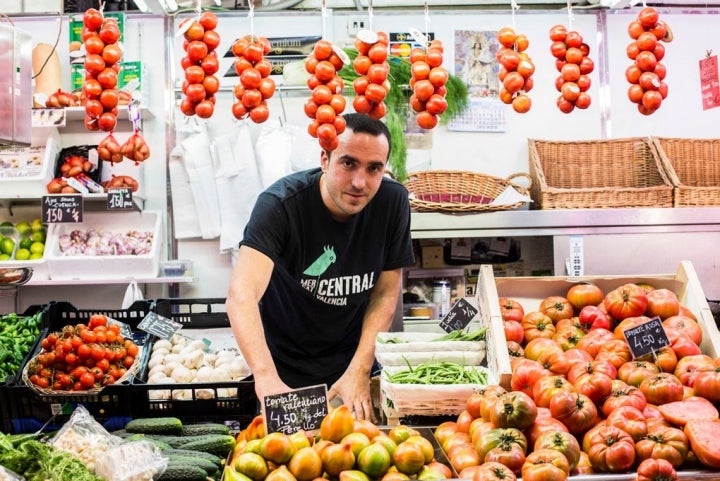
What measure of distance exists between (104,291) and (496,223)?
131 inches

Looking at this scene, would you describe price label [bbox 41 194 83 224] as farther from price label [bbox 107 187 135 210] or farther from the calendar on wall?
the calendar on wall

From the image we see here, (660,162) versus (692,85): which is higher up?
(692,85)

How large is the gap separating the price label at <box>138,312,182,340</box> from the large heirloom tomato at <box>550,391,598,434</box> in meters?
2.22

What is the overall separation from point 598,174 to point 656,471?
10.6 ft

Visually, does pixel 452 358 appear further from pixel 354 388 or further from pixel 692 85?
pixel 692 85

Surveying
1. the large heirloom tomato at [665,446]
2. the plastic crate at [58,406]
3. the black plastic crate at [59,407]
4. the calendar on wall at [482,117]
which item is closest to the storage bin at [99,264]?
the plastic crate at [58,406]

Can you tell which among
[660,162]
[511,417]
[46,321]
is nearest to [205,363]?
[46,321]

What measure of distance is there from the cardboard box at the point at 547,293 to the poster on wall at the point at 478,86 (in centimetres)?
278

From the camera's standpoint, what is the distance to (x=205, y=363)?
3723 mm

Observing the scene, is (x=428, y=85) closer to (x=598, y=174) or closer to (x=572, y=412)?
(x=572, y=412)

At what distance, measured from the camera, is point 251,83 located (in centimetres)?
282

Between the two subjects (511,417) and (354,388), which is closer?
(511,417)

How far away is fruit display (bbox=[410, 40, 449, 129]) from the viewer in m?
2.90

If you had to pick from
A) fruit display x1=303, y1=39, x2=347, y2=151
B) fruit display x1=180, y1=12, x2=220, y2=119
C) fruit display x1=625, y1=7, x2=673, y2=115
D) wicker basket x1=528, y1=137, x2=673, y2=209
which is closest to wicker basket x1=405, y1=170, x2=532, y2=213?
wicker basket x1=528, y1=137, x2=673, y2=209
